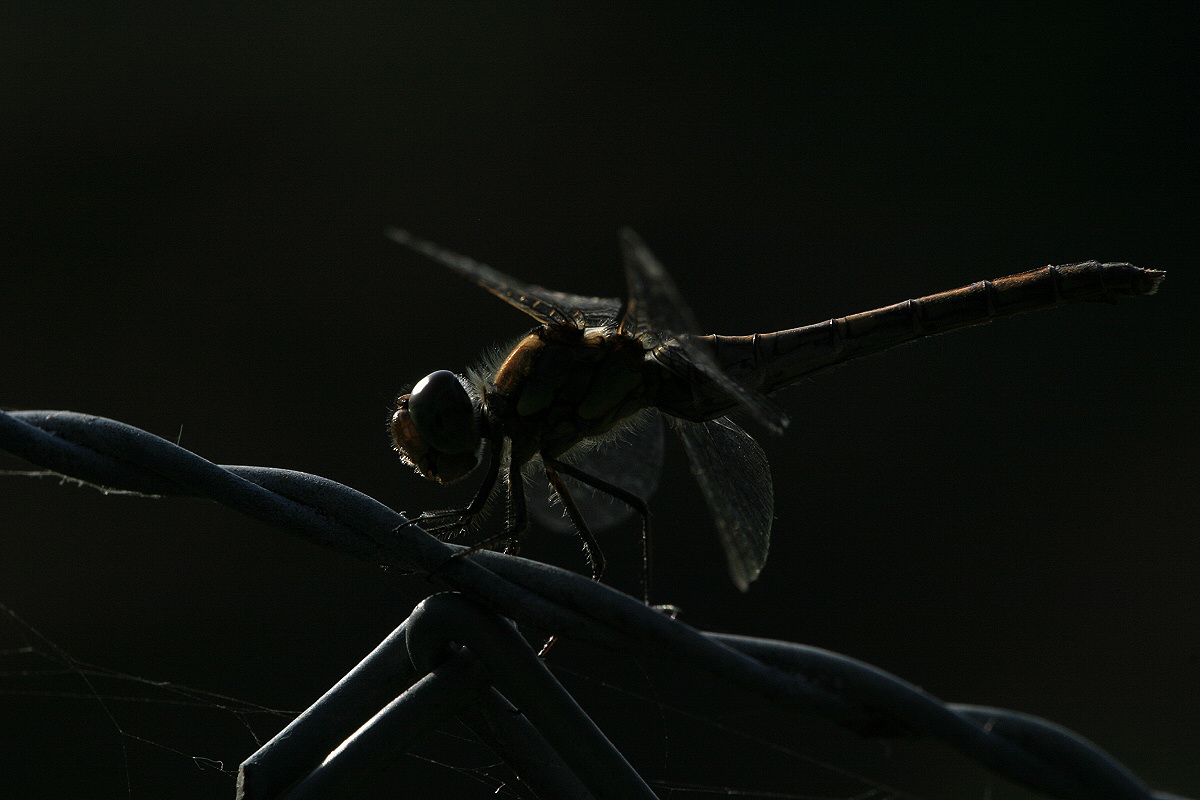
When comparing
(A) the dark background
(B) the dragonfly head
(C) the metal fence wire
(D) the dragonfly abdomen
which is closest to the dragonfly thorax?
(B) the dragonfly head

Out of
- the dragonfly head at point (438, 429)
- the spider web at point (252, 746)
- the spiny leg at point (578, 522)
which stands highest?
the dragonfly head at point (438, 429)

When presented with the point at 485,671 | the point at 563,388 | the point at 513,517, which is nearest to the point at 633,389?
the point at 563,388

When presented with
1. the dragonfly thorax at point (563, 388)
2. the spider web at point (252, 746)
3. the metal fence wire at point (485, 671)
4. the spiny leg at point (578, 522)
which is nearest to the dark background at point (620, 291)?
the spider web at point (252, 746)

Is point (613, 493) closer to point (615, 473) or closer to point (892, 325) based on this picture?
point (615, 473)

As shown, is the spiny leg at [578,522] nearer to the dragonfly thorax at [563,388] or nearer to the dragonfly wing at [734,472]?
the dragonfly thorax at [563,388]

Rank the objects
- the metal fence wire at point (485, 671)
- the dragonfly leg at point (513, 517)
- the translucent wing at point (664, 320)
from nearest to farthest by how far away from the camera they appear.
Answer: the metal fence wire at point (485, 671) < the translucent wing at point (664, 320) < the dragonfly leg at point (513, 517)

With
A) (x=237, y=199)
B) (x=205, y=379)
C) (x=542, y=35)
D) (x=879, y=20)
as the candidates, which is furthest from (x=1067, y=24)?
(x=205, y=379)

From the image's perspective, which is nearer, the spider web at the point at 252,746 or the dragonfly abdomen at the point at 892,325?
the dragonfly abdomen at the point at 892,325

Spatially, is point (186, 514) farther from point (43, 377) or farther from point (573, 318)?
point (573, 318)

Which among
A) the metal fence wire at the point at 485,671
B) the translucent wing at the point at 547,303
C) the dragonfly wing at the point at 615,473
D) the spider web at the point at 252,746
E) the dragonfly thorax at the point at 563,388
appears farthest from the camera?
the spider web at the point at 252,746

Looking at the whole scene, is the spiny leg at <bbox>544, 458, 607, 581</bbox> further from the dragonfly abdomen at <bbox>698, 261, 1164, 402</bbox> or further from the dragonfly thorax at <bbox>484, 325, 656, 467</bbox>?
the dragonfly abdomen at <bbox>698, 261, 1164, 402</bbox>
